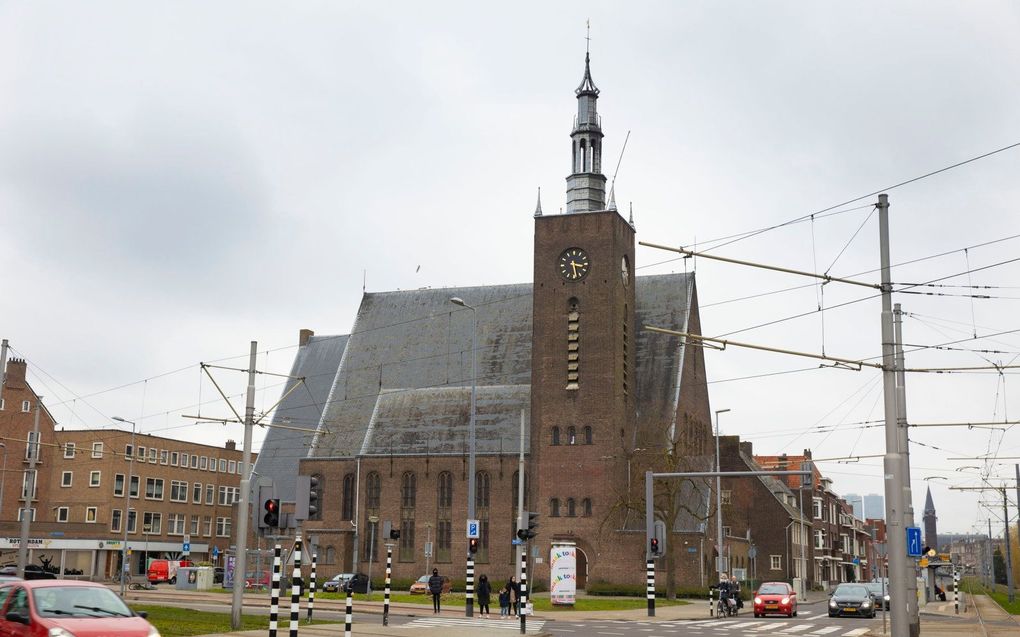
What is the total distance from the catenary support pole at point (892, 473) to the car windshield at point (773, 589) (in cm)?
2243

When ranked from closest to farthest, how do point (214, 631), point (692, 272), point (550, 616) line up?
point (214, 631)
point (550, 616)
point (692, 272)

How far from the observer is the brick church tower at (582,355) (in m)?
60.4

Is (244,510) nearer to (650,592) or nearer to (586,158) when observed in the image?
(650,592)

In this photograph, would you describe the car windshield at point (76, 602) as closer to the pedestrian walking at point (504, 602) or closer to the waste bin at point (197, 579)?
the pedestrian walking at point (504, 602)

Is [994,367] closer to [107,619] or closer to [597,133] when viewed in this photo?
[107,619]

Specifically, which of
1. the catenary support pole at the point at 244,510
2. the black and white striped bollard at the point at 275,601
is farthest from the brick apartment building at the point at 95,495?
the black and white striped bollard at the point at 275,601

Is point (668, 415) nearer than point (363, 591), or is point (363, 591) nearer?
point (363, 591)

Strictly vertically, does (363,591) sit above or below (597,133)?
below

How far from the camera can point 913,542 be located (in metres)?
26.3

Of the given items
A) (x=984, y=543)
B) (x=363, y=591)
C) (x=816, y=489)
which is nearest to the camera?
(x=363, y=591)

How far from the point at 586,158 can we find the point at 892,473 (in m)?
45.9

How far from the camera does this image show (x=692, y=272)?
230ft

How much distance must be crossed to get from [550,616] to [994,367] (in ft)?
63.5

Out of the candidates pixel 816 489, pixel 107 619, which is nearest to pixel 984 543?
pixel 816 489
